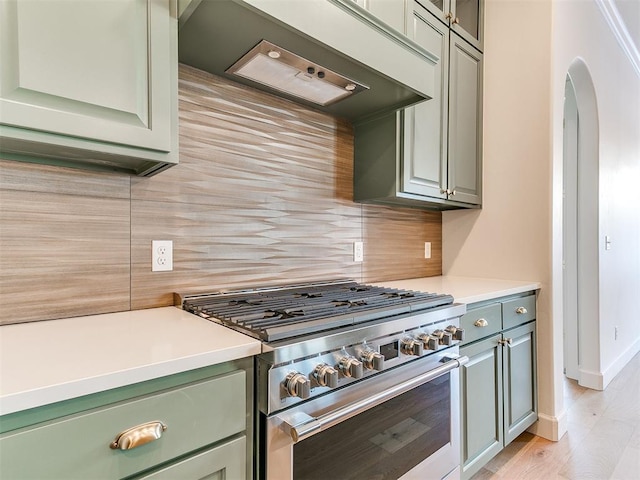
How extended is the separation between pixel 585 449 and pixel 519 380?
56 cm

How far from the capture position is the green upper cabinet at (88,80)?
846 mm

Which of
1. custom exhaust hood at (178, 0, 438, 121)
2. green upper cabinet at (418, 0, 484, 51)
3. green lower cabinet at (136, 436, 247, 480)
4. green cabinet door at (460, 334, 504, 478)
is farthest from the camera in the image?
green upper cabinet at (418, 0, 484, 51)

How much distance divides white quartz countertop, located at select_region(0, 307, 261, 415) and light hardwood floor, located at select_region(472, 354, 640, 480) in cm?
167

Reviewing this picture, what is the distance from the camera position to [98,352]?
2.66ft

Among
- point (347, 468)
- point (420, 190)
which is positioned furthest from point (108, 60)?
point (420, 190)

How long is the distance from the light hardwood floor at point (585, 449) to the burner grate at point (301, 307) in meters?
1.11

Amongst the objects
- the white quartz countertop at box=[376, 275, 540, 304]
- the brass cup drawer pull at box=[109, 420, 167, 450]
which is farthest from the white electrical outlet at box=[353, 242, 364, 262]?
the brass cup drawer pull at box=[109, 420, 167, 450]

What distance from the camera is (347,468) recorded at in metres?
1.10

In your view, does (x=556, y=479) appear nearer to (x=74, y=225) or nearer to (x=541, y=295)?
(x=541, y=295)

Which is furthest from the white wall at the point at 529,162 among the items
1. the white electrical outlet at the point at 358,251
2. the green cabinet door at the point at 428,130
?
the white electrical outlet at the point at 358,251

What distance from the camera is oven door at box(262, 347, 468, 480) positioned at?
0.95 metres

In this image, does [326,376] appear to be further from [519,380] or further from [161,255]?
[519,380]

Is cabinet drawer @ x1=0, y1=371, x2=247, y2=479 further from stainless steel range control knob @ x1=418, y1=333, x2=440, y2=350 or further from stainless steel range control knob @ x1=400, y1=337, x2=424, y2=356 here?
stainless steel range control knob @ x1=418, y1=333, x2=440, y2=350

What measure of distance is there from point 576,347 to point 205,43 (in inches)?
136
